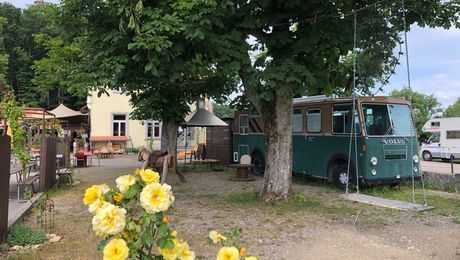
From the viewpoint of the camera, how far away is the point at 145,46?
23.9 ft

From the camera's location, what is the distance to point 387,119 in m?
11.5

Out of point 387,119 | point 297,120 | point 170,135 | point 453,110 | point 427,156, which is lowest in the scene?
point 427,156

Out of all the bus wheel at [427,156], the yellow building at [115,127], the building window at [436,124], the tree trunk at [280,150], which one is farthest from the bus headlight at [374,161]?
the yellow building at [115,127]

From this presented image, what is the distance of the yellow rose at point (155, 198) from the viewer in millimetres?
2447

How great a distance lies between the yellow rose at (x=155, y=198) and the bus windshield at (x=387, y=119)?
9.49m

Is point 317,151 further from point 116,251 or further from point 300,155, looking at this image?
point 116,251

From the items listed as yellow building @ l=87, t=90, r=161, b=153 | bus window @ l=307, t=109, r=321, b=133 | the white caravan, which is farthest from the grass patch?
yellow building @ l=87, t=90, r=161, b=153

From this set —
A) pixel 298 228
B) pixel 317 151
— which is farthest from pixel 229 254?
pixel 317 151

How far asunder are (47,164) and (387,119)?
8.93 meters

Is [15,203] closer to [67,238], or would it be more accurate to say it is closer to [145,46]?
[67,238]

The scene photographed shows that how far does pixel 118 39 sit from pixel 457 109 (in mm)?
77328

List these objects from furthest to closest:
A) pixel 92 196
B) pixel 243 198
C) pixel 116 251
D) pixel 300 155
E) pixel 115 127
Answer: pixel 115 127
pixel 300 155
pixel 243 198
pixel 92 196
pixel 116 251

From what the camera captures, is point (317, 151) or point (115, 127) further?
point (115, 127)

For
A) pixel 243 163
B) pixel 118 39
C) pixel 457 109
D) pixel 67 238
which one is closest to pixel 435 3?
pixel 118 39
